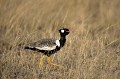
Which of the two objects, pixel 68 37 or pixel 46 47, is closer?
pixel 46 47

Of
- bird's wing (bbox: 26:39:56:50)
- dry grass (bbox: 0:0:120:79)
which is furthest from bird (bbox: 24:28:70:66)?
dry grass (bbox: 0:0:120:79)

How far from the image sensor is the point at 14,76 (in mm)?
6559

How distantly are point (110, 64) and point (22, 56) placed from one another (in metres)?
1.51

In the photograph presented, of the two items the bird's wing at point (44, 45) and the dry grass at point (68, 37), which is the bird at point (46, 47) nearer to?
the bird's wing at point (44, 45)

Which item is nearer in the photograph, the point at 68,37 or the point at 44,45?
the point at 44,45

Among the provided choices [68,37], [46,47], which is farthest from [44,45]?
[68,37]

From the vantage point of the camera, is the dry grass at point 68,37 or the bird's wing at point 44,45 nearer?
the dry grass at point 68,37

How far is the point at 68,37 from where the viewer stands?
29.2ft

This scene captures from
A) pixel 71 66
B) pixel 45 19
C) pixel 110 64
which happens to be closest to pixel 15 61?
pixel 71 66

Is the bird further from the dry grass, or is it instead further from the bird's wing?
the dry grass

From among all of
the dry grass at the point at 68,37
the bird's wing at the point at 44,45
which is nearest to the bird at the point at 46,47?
the bird's wing at the point at 44,45

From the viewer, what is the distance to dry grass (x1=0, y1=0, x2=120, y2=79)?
674cm

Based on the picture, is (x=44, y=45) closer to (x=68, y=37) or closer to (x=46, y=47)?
(x=46, y=47)

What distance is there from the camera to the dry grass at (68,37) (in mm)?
6742
